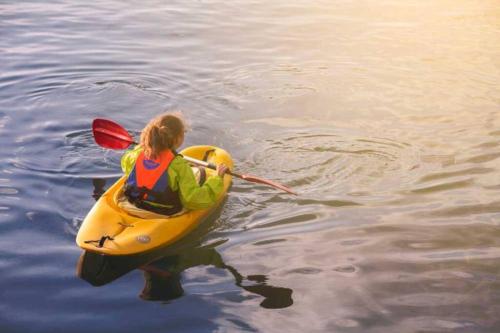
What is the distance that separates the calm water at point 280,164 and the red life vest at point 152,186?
43 cm

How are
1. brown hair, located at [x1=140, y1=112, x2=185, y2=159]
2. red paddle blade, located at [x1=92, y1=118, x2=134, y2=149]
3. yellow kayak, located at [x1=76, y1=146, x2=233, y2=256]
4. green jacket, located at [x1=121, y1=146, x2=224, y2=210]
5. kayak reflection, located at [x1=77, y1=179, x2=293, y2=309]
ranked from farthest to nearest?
1. red paddle blade, located at [x1=92, y1=118, x2=134, y2=149]
2. green jacket, located at [x1=121, y1=146, x2=224, y2=210]
3. brown hair, located at [x1=140, y1=112, x2=185, y2=159]
4. yellow kayak, located at [x1=76, y1=146, x2=233, y2=256]
5. kayak reflection, located at [x1=77, y1=179, x2=293, y2=309]

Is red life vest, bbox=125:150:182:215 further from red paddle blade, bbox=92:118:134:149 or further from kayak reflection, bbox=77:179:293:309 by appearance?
red paddle blade, bbox=92:118:134:149

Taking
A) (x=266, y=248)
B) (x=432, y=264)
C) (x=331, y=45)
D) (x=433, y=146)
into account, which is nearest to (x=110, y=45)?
(x=331, y=45)

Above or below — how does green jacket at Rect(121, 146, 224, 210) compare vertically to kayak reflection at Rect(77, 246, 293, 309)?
above

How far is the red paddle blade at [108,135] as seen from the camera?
20.2 feet

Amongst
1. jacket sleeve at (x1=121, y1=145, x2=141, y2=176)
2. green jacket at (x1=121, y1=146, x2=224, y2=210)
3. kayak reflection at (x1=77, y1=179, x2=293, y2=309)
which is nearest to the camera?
kayak reflection at (x1=77, y1=179, x2=293, y2=309)

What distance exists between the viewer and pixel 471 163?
679cm

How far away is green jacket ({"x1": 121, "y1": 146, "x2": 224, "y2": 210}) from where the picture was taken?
4.97m

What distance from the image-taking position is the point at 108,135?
20.4 feet

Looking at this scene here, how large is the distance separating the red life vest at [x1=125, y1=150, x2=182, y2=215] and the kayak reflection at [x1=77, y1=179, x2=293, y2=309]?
367 mm

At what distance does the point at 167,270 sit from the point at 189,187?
A: 0.68 metres

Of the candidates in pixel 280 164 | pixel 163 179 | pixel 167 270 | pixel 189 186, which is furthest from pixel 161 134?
pixel 280 164

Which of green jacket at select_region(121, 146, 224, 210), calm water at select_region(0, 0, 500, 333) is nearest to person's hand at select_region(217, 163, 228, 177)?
green jacket at select_region(121, 146, 224, 210)

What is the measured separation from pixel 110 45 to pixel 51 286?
7544mm
